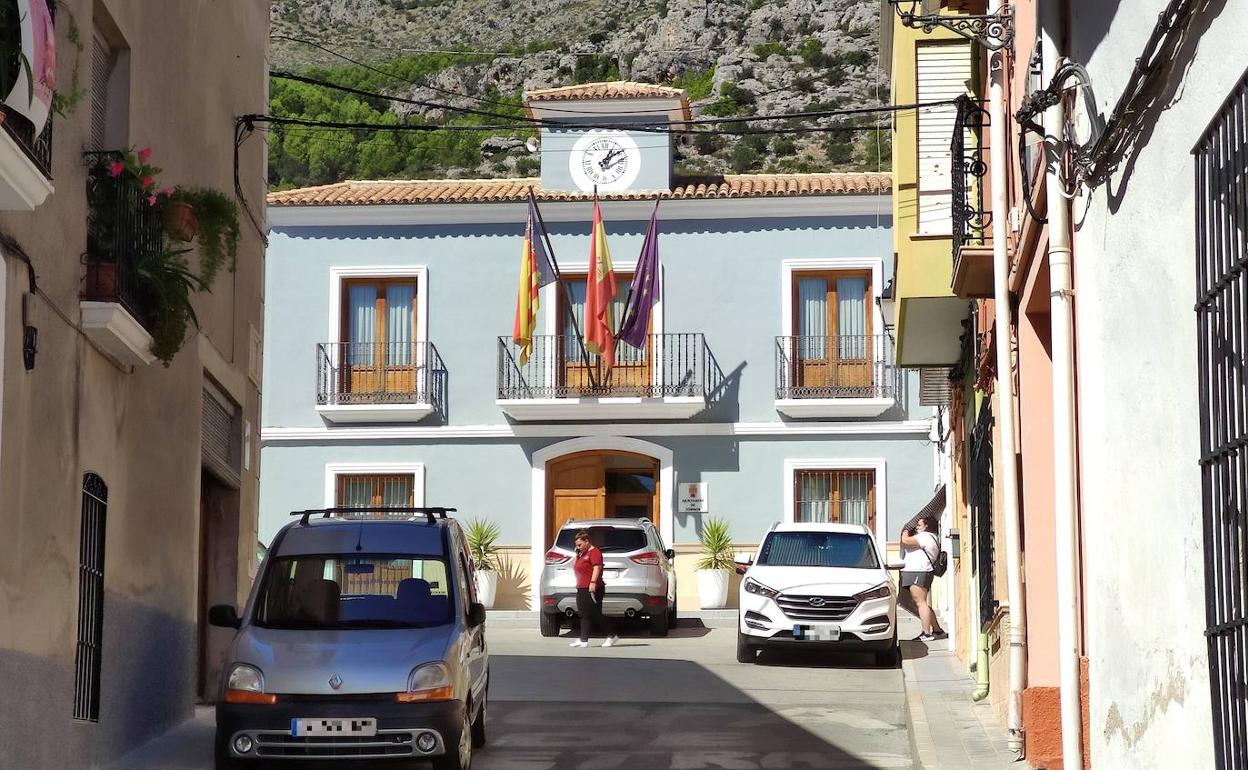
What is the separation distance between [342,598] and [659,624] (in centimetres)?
1226

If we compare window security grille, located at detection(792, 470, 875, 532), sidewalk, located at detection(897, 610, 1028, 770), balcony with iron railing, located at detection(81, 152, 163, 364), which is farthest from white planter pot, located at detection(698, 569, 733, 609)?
balcony with iron railing, located at detection(81, 152, 163, 364)

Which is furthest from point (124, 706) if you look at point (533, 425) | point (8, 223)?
point (533, 425)

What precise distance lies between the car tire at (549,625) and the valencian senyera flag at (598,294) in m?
6.69

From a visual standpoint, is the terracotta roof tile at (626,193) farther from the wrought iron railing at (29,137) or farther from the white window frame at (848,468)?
the wrought iron railing at (29,137)

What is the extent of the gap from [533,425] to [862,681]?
13206 mm

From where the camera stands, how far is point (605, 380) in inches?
1207

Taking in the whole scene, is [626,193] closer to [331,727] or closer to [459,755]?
[459,755]

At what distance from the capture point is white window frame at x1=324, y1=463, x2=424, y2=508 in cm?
3106

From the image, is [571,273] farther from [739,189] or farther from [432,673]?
[432,673]

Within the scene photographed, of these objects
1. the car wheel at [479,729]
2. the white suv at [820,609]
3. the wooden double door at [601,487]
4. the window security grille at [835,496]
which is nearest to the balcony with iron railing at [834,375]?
the window security grille at [835,496]

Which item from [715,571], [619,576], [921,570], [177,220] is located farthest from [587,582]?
[177,220]

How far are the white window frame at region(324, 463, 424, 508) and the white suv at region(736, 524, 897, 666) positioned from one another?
38.0 ft

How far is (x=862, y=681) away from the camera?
18766 millimetres

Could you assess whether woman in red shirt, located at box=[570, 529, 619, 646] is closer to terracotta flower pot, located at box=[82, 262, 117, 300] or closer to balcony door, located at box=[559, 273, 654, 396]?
balcony door, located at box=[559, 273, 654, 396]
